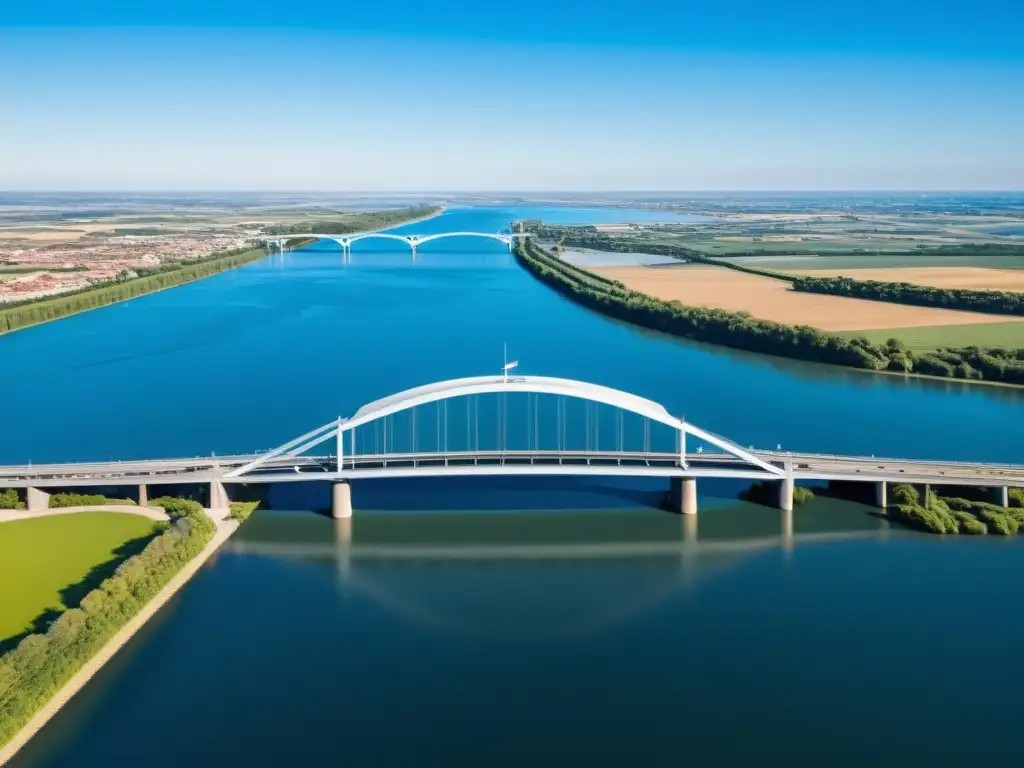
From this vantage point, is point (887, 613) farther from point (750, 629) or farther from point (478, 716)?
point (478, 716)

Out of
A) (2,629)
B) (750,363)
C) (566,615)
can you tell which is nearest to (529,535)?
(566,615)

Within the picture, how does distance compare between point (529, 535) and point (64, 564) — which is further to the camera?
point (529, 535)

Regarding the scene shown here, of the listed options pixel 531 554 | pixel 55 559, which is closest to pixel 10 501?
pixel 55 559

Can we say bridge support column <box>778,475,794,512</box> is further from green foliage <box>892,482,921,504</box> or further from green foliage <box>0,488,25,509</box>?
green foliage <box>0,488,25,509</box>

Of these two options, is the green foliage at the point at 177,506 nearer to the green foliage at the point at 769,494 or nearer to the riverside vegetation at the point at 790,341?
the green foliage at the point at 769,494

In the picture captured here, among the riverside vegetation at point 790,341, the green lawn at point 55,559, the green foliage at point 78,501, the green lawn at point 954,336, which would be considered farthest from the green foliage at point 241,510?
the green lawn at point 954,336
